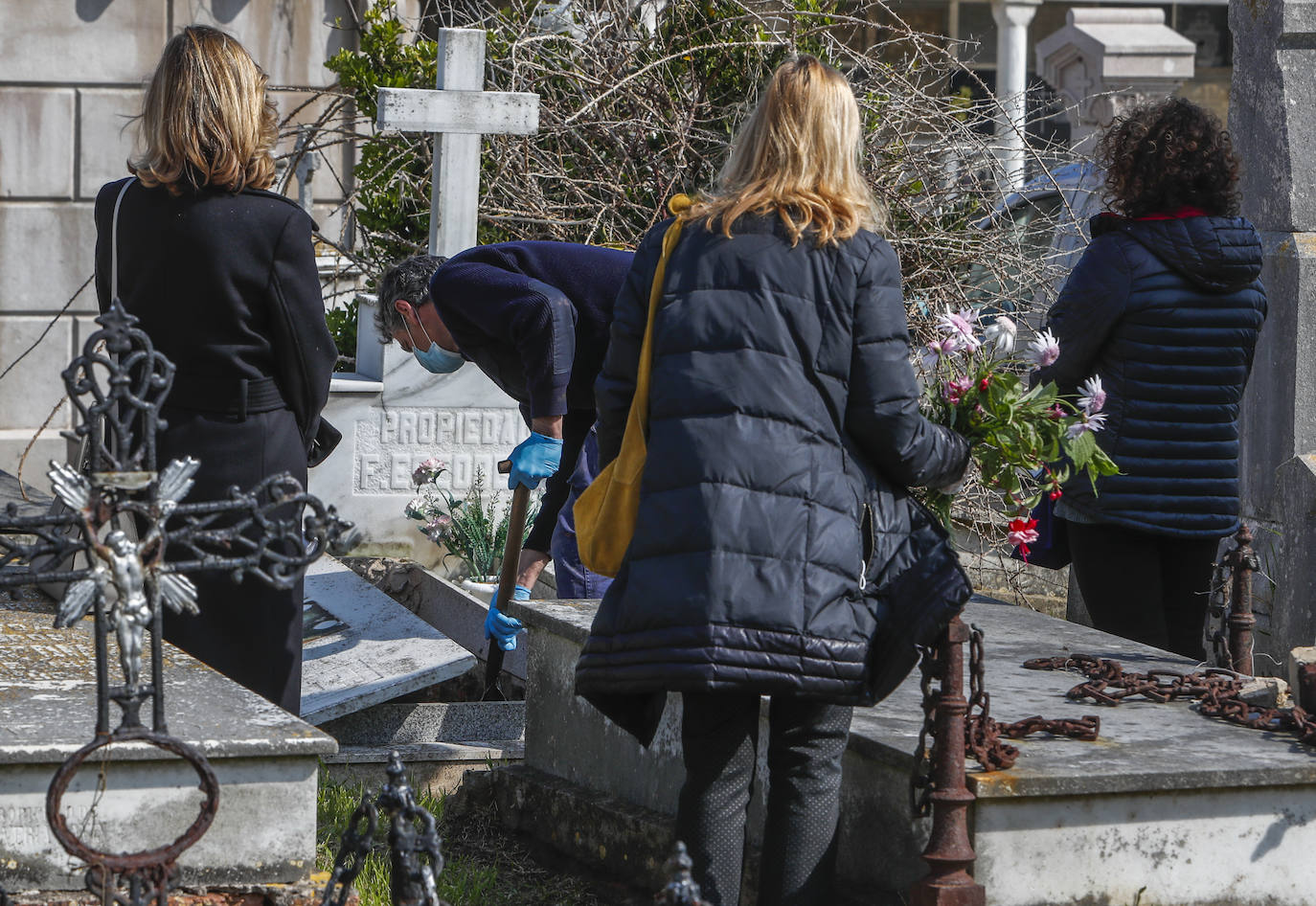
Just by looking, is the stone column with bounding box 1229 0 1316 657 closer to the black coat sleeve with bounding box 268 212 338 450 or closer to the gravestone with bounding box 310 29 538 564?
the gravestone with bounding box 310 29 538 564

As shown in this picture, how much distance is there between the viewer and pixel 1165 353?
4035mm

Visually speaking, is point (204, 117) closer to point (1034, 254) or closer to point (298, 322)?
point (298, 322)

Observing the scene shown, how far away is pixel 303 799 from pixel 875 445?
42.8 inches

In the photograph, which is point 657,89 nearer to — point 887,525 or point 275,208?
point 275,208

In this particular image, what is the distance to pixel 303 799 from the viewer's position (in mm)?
2619

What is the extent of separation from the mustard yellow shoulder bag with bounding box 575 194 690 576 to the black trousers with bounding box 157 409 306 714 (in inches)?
32.4

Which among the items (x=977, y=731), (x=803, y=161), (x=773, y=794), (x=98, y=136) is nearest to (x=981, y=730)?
(x=977, y=731)

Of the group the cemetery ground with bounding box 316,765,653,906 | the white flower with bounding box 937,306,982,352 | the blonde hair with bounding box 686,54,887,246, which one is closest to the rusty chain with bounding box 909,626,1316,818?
the white flower with bounding box 937,306,982,352

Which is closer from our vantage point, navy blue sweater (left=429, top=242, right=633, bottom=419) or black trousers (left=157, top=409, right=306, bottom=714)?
black trousers (left=157, top=409, right=306, bottom=714)

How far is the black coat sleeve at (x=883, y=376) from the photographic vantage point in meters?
2.71

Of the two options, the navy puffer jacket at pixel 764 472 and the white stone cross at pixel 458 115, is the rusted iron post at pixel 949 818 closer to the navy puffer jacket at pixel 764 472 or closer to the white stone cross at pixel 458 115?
the navy puffer jacket at pixel 764 472

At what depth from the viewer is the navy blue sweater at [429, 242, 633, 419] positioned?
411cm

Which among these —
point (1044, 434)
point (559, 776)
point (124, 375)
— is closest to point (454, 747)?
point (559, 776)

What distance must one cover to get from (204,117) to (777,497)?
1.42 m
